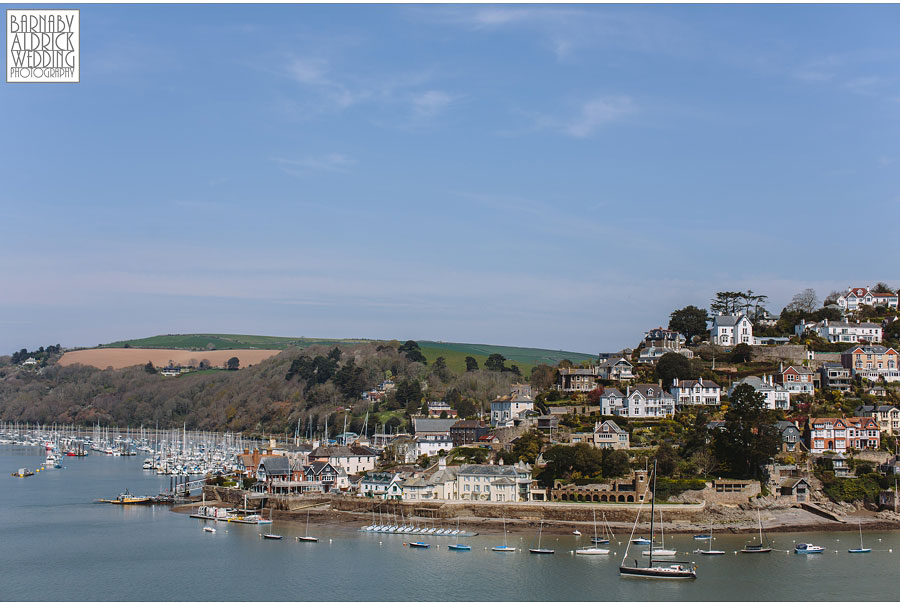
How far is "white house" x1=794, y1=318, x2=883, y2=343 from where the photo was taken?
223 ft

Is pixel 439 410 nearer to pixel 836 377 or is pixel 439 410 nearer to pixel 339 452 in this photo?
pixel 339 452

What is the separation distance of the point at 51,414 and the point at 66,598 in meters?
120

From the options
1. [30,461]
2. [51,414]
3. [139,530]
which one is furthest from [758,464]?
[51,414]

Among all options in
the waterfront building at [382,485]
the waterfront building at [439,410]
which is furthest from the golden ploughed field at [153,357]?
the waterfront building at [382,485]

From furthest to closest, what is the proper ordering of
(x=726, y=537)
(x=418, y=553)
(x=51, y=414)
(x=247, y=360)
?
(x=247, y=360), (x=51, y=414), (x=726, y=537), (x=418, y=553)

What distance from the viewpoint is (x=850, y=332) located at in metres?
68.1

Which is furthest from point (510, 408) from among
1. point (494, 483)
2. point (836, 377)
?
point (836, 377)

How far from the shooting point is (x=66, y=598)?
1303 inches

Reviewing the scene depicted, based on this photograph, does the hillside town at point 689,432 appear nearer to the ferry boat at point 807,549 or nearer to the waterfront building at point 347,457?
the waterfront building at point 347,457

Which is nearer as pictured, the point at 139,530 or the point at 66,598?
the point at 66,598

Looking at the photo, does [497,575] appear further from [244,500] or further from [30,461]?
[30,461]

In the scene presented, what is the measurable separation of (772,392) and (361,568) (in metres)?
32.3

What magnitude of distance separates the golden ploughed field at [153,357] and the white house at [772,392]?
120346mm

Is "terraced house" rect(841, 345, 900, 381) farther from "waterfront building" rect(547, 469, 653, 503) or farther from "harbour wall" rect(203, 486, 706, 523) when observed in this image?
"waterfront building" rect(547, 469, 653, 503)
